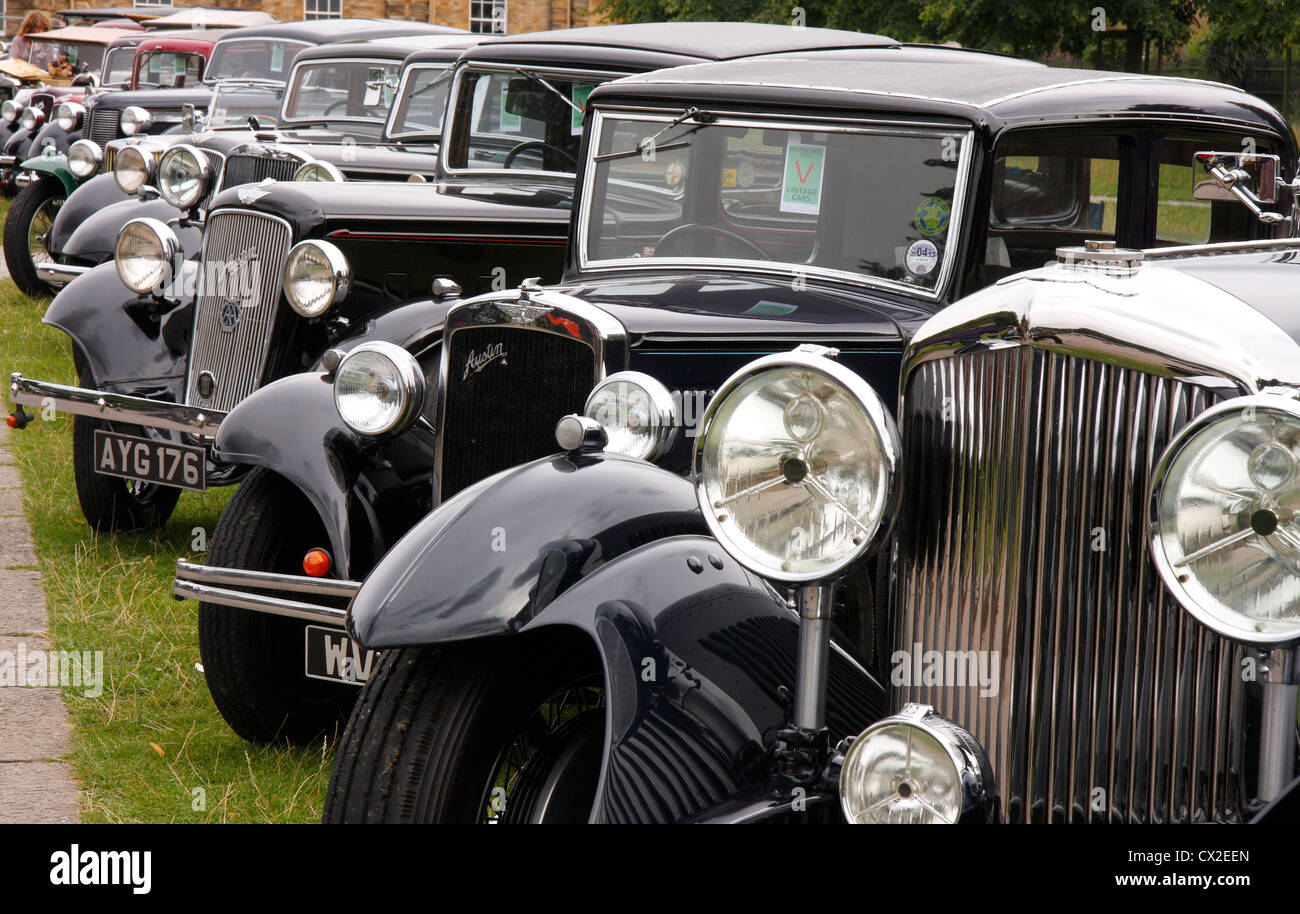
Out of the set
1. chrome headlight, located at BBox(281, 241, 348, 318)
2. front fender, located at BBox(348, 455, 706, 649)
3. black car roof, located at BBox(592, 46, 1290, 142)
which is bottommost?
front fender, located at BBox(348, 455, 706, 649)

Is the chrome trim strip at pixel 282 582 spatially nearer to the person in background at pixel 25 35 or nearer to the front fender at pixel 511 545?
the front fender at pixel 511 545

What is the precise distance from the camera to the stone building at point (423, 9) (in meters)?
35.4

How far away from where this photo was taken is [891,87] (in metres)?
3.82

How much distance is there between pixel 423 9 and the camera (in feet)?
121

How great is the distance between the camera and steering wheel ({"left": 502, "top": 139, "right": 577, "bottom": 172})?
557 cm

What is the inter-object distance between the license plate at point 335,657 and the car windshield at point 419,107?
14.0 ft

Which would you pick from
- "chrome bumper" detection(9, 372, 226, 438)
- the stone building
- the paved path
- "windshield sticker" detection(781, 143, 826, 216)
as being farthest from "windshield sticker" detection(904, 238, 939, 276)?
the stone building

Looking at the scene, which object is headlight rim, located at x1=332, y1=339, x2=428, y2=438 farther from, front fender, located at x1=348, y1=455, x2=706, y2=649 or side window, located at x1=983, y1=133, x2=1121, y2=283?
side window, located at x1=983, y1=133, x2=1121, y2=283

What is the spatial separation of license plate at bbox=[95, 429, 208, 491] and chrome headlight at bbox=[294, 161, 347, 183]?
1474 millimetres

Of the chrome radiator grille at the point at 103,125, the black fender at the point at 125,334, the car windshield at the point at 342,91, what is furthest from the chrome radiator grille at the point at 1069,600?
the chrome radiator grille at the point at 103,125

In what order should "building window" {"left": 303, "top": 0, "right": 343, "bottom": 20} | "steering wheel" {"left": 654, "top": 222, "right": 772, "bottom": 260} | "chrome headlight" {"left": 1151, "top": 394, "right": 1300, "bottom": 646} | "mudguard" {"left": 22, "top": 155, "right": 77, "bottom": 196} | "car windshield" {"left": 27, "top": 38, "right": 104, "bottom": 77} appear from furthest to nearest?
"building window" {"left": 303, "top": 0, "right": 343, "bottom": 20}
"car windshield" {"left": 27, "top": 38, "right": 104, "bottom": 77}
"mudguard" {"left": 22, "top": 155, "right": 77, "bottom": 196}
"steering wheel" {"left": 654, "top": 222, "right": 772, "bottom": 260}
"chrome headlight" {"left": 1151, "top": 394, "right": 1300, "bottom": 646}

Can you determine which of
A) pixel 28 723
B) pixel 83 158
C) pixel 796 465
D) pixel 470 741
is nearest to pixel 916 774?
pixel 796 465

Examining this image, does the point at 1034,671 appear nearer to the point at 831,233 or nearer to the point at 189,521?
the point at 831,233

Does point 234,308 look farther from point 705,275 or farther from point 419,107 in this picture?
point 419,107
